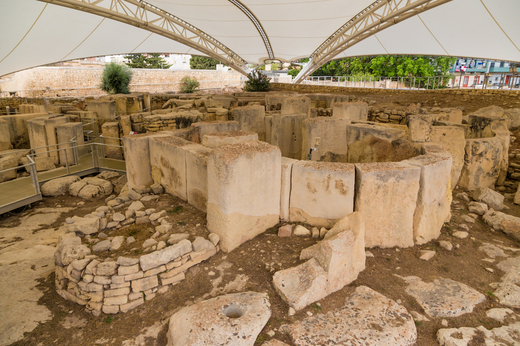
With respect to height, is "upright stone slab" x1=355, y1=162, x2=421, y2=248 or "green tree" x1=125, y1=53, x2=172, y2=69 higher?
"green tree" x1=125, y1=53, x2=172, y2=69

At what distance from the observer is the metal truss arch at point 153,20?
1389 cm

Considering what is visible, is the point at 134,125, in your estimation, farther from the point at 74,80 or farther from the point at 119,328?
the point at 74,80

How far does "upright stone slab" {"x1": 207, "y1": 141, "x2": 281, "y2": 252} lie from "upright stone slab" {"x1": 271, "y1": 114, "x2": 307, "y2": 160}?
3753mm

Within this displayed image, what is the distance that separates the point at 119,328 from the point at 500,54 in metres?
18.9

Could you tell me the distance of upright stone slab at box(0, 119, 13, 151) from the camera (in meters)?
10.0

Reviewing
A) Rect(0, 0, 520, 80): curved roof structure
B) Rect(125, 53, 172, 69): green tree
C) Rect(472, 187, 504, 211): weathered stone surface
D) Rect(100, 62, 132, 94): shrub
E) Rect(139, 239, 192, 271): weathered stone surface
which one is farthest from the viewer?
Rect(125, 53, 172, 69): green tree

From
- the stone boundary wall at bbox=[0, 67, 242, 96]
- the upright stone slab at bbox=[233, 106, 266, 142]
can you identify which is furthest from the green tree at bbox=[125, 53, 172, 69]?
the upright stone slab at bbox=[233, 106, 266, 142]

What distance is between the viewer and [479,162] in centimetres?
629

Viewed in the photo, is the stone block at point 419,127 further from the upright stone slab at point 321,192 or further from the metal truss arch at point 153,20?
the metal truss arch at point 153,20

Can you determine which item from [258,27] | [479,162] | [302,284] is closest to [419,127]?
[479,162]

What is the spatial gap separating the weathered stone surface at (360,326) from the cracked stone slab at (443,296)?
1.16 ft

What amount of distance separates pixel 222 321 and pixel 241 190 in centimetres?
151

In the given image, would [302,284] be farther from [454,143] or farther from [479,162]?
[479,162]

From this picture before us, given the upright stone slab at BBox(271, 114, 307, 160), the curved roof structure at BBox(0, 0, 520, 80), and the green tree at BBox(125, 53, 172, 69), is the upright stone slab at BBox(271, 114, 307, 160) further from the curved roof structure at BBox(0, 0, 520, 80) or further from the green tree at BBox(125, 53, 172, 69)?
the green tree at BBox(125, 53, 172, 69)
